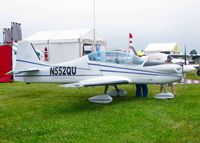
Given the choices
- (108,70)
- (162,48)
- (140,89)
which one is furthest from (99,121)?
(162,48)

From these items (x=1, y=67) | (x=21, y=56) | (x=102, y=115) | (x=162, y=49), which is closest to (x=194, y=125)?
(x=102, y=115)

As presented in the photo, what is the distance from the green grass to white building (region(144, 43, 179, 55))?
31909mm

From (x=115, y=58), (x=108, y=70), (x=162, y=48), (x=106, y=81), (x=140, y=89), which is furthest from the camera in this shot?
(x=162, y=48)

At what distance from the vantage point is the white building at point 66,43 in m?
27.7

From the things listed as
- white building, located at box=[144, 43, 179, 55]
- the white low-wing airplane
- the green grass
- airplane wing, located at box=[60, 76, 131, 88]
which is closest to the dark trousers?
the green grass

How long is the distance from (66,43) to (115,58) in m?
17.1

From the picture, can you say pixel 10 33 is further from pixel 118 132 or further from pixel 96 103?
pixel 118 132

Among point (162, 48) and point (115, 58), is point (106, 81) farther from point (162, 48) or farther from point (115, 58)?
point (162, 48)

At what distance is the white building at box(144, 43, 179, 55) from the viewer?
43.3m

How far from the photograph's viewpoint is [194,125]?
7.34 metres

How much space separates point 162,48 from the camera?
44.2 metres

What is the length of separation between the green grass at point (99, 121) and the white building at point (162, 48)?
105ft

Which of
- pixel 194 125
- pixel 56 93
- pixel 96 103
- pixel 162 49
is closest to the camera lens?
pixel 194 125

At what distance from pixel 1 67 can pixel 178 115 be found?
46.8 ft
